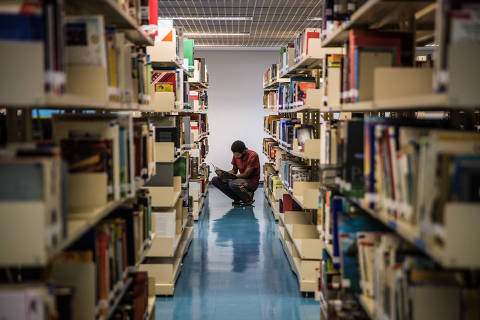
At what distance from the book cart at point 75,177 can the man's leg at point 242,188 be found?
18.8 ft

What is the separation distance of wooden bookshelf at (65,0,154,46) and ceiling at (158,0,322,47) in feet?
14.0

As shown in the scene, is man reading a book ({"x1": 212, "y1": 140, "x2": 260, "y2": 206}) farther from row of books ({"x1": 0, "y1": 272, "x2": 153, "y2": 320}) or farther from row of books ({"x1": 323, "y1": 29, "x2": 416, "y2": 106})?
row of books ({"x1": 0, "y1": 272, "x2": 153, "y2": 320})

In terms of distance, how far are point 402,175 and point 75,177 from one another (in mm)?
1380

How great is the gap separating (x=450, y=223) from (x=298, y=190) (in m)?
3.49

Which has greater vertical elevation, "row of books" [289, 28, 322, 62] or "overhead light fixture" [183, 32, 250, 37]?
"overhead light fixture" [183, 32, 250, 37]

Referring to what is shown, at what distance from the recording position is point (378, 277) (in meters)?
2.09

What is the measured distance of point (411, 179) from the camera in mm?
1792

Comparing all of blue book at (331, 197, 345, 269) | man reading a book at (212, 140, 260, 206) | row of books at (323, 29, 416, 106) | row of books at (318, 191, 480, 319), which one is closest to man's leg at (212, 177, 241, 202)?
man reading a book at (212, 140, 260, 206)

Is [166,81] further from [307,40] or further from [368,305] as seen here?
[368,305]

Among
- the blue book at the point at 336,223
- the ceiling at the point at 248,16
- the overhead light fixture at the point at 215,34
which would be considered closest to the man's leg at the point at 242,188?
the ceiling at the point at 248,16

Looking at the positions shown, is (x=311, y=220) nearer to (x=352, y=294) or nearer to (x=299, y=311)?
(x=299, y=311)

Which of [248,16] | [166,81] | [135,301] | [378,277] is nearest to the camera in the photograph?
[378,277]

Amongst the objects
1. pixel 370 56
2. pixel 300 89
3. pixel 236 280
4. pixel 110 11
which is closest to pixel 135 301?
pixel 110 11

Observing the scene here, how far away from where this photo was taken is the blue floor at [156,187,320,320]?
404 centimetres
